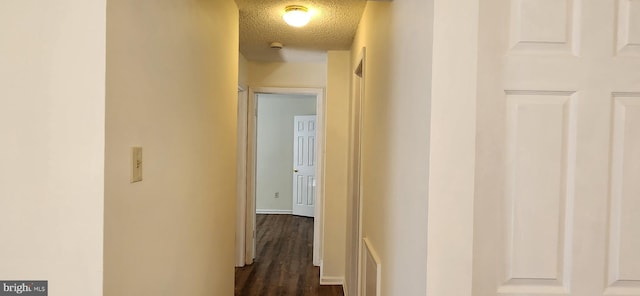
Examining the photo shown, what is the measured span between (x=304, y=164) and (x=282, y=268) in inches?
112

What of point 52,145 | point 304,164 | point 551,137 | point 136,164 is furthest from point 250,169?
point 551,137

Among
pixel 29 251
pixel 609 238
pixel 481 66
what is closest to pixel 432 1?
pixel 481 66

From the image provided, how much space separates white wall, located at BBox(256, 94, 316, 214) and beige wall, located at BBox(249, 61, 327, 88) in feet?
9.12

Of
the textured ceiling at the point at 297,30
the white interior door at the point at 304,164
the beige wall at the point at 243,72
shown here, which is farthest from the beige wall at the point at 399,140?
the white interior door at the point at 304,164

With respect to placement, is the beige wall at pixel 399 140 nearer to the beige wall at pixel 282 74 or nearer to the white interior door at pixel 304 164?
the beige wall at pixel 282 74

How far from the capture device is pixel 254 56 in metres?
3.81

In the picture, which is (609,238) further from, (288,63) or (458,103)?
(288,63)

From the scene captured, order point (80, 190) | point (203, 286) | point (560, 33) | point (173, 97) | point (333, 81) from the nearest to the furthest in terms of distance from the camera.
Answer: point (80, 190) < point (560, 33) < point (173, 97) < point (203, 286) < point (333, 81)

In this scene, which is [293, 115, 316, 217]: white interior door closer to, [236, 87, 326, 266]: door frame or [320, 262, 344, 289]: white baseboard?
[236, 87, 326, 266]: door frame

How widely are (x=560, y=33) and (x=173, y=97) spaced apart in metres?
1.30

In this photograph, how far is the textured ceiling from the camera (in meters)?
2.39

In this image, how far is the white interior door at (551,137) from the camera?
→ 3.52 ft

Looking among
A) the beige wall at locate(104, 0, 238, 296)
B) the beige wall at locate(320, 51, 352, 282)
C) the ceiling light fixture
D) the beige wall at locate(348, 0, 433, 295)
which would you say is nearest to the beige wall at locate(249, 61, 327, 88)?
the beige wall at locate(320, 51, 352, 282)

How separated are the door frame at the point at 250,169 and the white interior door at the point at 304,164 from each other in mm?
2531
